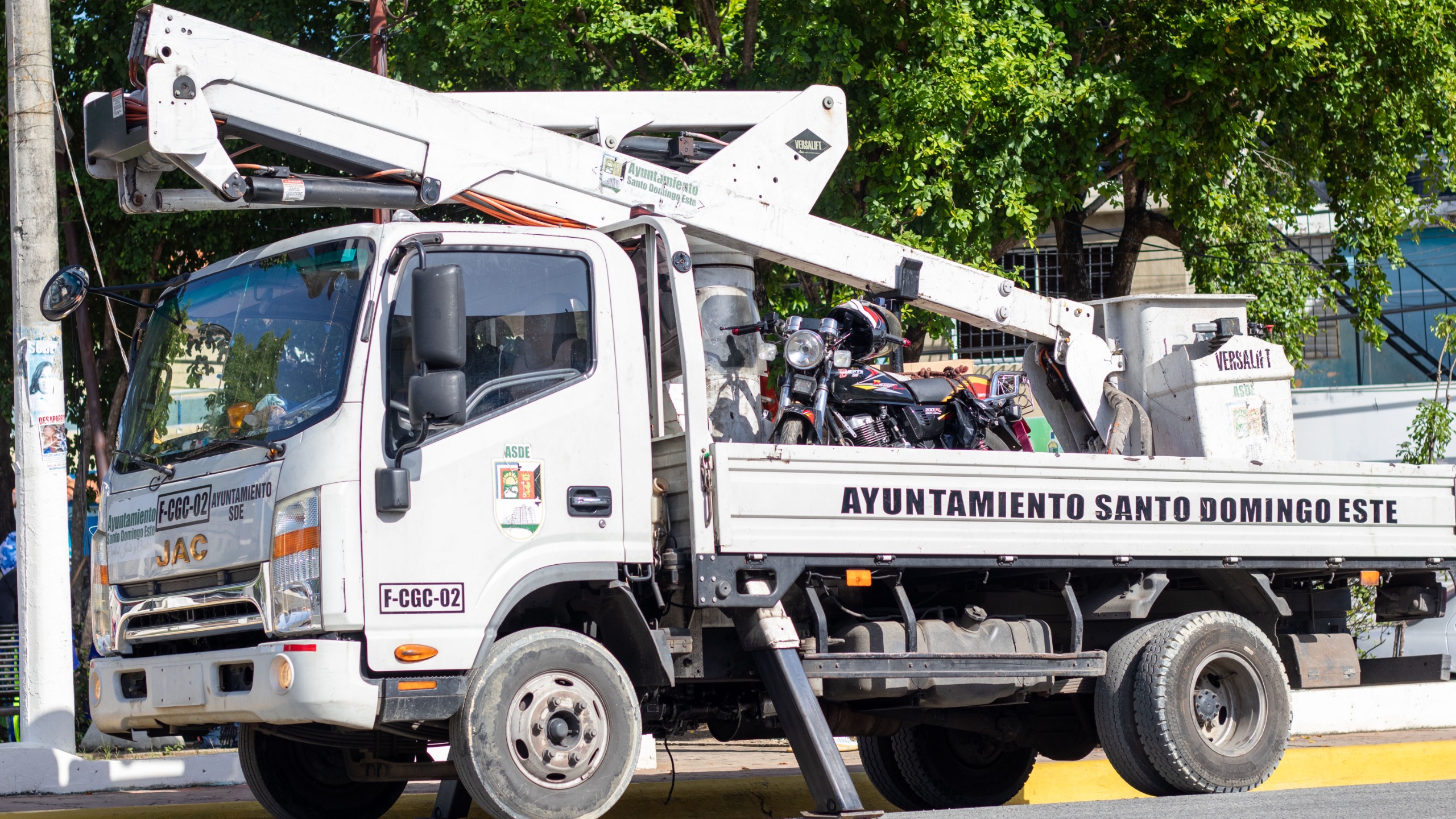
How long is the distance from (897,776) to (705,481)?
332 cm

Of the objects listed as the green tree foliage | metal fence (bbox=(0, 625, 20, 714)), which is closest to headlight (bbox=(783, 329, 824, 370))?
the green tree foliage

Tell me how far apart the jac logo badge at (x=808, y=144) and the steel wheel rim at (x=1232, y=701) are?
3.26 meters

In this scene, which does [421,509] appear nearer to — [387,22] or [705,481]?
[705,481]

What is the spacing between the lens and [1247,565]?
8.04 m

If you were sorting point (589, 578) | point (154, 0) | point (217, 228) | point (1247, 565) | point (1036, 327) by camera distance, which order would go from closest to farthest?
point (589, 578)
point (1247, 565)
point (1036, 327)
point (154, 0)
point (217, 228)

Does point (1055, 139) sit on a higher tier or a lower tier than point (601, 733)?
higher

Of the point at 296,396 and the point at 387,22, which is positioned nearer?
the point at 296,396

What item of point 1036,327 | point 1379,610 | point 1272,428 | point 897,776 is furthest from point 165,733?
point 1379,610

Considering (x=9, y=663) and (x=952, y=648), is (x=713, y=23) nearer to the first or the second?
(x=9, y=663)

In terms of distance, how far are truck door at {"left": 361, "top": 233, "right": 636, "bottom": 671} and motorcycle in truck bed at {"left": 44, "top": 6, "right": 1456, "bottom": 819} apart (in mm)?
14

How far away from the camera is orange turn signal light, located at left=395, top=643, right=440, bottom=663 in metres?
5.90

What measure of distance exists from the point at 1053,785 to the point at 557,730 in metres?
4.14

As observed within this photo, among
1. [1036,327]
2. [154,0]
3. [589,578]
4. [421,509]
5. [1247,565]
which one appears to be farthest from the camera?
[154,0]

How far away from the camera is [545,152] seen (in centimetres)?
737
